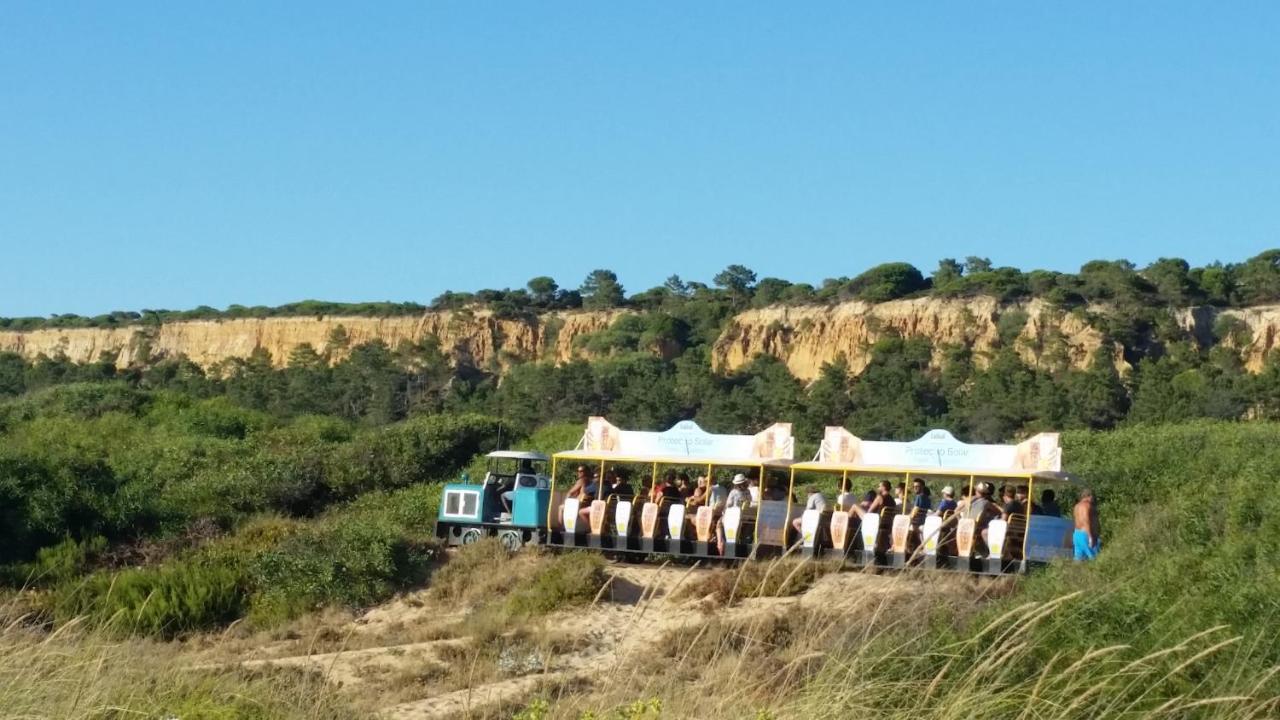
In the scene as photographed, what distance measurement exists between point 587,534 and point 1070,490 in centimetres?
921

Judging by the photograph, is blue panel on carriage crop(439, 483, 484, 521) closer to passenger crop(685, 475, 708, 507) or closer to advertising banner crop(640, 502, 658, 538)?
advertising banner crop(640, 502, 658, 538)

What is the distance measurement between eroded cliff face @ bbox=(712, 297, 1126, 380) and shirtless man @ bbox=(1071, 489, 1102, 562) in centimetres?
4970

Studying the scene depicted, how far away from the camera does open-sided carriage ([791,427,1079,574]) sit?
21.4 metres

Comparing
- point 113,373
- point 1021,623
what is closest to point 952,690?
point 1021,623

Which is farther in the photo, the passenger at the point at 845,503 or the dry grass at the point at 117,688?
the passenger at the point at 845,503

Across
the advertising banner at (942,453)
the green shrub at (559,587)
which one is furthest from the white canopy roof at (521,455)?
the advertising banner at (942,453)

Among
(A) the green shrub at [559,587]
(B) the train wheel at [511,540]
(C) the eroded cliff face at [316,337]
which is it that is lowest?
(A) the green shrub at [559,587]

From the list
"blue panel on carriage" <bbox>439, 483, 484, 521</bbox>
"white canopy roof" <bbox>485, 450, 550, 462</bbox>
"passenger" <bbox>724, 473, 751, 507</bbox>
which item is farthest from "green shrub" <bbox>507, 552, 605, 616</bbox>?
"blue panel on carriage" <bbox>439, 483, 484, 521</bbox>

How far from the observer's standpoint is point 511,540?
2573 cm

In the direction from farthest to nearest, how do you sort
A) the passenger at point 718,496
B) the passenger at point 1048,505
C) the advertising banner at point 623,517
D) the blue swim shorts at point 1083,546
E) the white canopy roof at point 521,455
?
the white canopy roof at point 521,455
the advertising banner at point 623,517
the passenger at point 718,496
the passenger at point 1048,505
the blue swim shorts at point 1083,546

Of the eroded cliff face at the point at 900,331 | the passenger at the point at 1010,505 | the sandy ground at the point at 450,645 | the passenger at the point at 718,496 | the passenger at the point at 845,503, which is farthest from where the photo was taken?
the eroded cliff face at the point at 900,331

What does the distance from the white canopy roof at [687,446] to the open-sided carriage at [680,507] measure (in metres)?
0.02

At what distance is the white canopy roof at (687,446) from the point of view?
80.4 ft

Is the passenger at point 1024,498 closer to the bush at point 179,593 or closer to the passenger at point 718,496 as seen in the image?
the passenger at point 718,496
